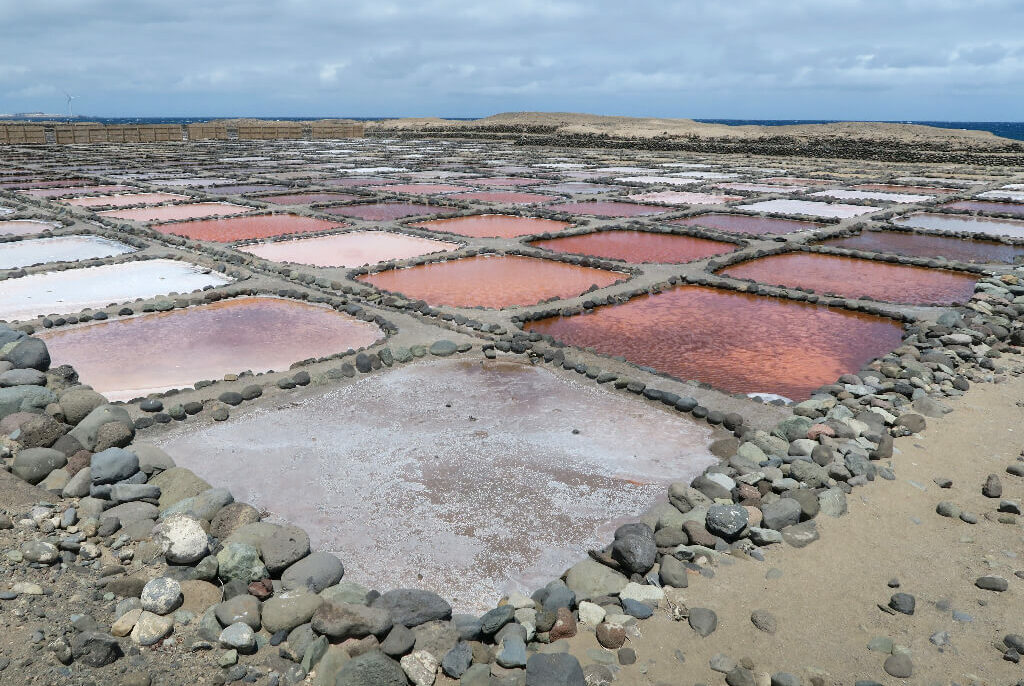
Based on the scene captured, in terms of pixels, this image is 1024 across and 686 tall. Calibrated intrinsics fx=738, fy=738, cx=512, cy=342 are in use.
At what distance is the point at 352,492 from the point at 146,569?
1.21 metres

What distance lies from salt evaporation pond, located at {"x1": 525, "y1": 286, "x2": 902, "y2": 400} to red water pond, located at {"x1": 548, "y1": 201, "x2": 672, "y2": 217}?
737 centimetres

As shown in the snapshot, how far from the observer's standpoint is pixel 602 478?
465 centimetres

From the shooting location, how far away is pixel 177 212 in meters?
16.5

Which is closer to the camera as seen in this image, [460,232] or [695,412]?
[695,412]

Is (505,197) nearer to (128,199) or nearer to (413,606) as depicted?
(128,199)

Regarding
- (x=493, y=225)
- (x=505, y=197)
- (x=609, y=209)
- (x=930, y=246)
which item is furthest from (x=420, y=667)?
(x=505, y=197)

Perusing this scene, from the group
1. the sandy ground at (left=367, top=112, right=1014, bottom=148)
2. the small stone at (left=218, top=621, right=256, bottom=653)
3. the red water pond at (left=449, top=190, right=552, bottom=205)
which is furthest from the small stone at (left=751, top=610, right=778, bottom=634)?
the sandy ground at (left=367, top=112, right=1014, bottom=148)

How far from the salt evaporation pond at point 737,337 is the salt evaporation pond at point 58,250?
7.87 metres

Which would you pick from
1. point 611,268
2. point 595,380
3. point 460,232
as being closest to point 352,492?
point 595,380

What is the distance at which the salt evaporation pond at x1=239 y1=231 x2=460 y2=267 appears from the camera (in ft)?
37.6

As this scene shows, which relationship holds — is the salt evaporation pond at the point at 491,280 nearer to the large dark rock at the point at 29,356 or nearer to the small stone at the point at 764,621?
the large dark rock at the point at 29,356

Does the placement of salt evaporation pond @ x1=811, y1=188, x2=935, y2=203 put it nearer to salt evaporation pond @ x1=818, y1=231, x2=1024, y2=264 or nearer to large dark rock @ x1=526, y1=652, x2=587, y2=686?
salt evaporation pond @ x1=818, y1=231, x2=1024, y2=264

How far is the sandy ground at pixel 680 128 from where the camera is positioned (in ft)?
123

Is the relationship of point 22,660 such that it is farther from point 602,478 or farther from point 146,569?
point 602,478
